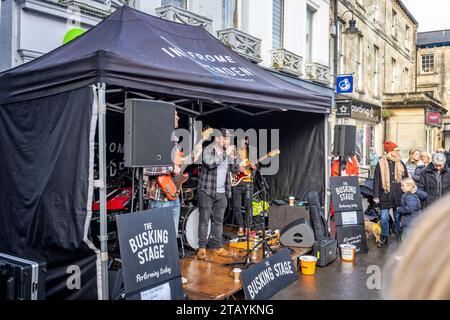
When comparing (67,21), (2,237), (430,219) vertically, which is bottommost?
(2,237)

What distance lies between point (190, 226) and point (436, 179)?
14.8ft

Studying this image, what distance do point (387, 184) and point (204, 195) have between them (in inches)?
143

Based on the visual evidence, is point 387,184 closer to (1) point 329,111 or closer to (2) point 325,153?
(2) point 325,153

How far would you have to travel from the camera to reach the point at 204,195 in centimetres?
603

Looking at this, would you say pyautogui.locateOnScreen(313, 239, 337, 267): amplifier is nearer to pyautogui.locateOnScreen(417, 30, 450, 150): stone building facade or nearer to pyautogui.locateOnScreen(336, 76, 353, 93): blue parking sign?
pyautogui.locateOnScreen(336, 76, 353, 93): blue parking sign

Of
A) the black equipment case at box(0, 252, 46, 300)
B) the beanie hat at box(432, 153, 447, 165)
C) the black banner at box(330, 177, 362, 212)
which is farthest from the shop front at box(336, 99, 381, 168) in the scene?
the black equipment case at box(0, 252, 46, 300)

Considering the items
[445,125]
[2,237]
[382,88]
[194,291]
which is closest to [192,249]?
[194,291]

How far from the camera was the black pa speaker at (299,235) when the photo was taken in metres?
6.66

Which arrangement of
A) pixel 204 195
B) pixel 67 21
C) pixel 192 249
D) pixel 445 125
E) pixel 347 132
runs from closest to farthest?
1. pixel 204 195
2. pixel 192 249
3. pixel 67 21
4. pixel 347 132
5. pixel 445 125

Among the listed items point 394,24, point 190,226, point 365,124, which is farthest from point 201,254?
point 394,24

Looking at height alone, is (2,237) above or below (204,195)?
below

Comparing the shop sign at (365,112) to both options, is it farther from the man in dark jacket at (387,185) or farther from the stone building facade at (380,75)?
the man in dark jacket at (387,185)

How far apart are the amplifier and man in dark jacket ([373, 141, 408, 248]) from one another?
4.78 feet

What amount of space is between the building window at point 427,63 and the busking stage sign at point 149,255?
118ft
